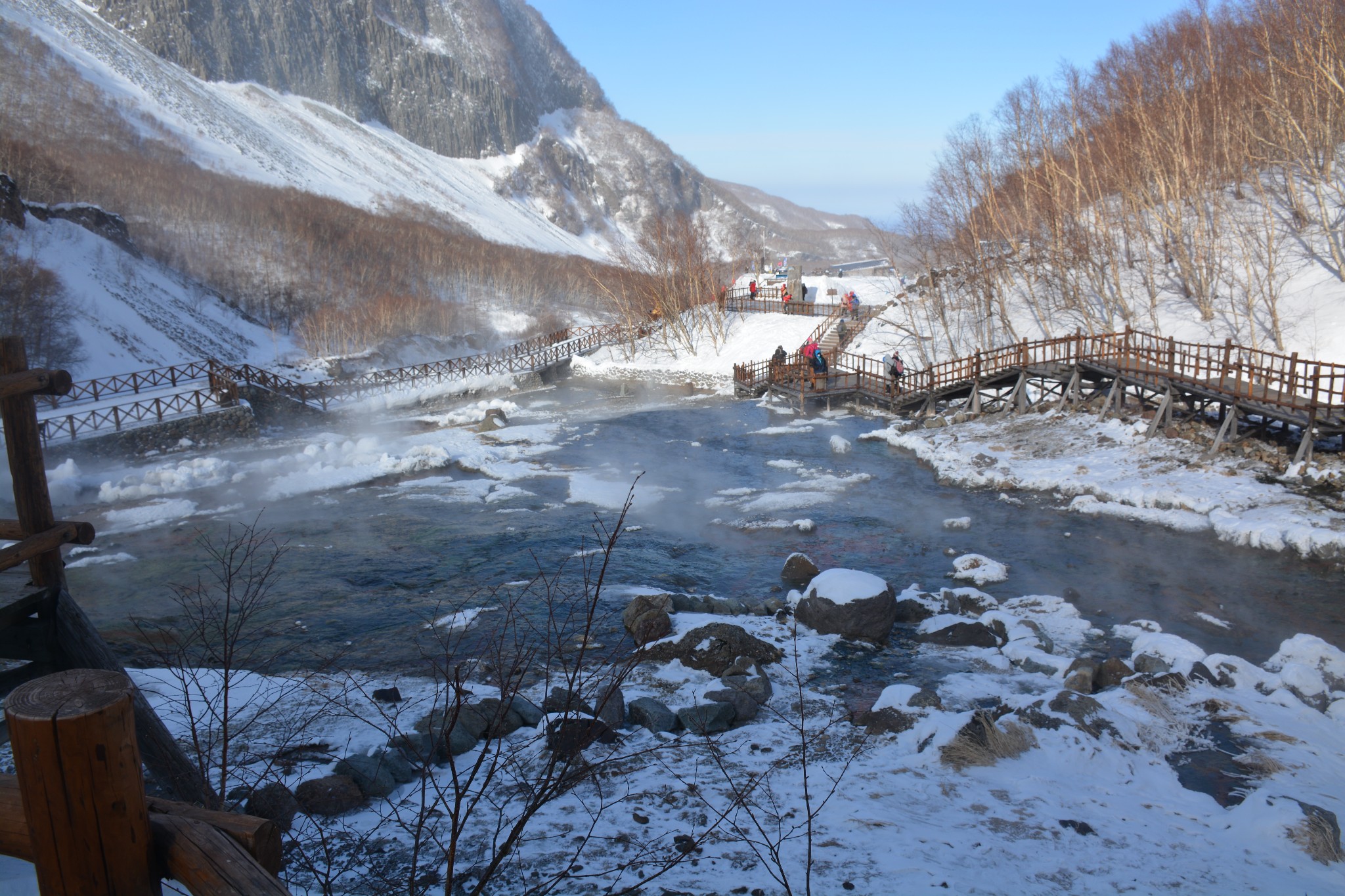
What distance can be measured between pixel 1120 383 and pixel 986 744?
58.5 feet

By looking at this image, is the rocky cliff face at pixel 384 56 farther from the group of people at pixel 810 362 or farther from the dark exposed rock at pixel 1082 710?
the dark exposed rock at pixel 1082 710

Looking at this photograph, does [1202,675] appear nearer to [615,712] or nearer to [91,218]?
[615,712]

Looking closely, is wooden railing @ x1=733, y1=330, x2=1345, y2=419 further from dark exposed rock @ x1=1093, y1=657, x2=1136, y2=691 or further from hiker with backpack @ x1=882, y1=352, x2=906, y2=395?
dark exposed rock @ x1=1093, y1=657, x2=1136, y2=691

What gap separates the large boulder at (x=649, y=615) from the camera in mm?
10984

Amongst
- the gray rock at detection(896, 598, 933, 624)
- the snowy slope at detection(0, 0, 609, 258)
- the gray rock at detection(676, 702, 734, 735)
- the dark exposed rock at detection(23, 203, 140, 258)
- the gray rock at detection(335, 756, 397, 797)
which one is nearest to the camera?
the gray rock at detection(335, 756, 397, 797)

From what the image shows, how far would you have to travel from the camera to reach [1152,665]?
9.73m

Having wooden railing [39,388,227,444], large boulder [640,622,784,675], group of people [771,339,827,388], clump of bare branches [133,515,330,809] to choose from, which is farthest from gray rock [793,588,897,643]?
wooden railing [39,388,227,444]

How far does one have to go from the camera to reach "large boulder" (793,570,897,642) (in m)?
11.3

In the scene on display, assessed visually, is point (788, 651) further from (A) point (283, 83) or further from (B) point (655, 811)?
(A) point (283, 83)

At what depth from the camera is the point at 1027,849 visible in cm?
602

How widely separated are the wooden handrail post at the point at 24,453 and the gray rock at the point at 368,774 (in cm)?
303

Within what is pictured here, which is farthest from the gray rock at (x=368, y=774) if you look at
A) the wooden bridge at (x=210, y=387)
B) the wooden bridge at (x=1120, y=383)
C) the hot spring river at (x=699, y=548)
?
the wooden bridge at (x=1120, y=383)

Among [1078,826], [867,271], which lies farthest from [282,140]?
[1078,826]

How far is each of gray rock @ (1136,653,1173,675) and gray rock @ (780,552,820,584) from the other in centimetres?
539
